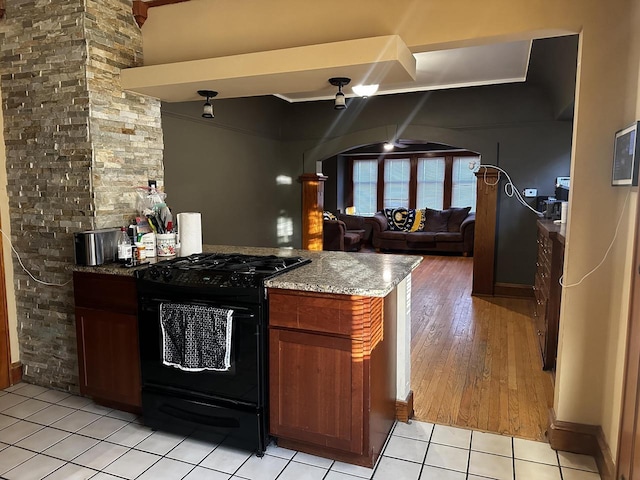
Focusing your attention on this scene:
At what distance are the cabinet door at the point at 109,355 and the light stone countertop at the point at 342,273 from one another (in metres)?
0.28

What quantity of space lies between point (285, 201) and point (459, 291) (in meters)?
2.71

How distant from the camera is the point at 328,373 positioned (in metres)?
2.07

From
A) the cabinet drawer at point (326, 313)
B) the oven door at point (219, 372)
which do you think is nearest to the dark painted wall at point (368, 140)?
the oven door at point (219, 372)

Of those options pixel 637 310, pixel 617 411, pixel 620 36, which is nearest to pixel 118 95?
pixel 620 36

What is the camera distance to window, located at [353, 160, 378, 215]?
447 inches

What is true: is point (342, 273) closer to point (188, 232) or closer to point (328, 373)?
point (328, 373)

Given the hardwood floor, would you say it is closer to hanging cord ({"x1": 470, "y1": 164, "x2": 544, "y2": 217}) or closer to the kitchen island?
the kitchen island

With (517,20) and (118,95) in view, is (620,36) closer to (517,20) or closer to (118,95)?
(517,20)

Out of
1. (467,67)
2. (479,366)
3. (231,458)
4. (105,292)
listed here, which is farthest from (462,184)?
(231,458)

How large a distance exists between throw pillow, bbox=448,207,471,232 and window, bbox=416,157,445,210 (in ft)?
3.43

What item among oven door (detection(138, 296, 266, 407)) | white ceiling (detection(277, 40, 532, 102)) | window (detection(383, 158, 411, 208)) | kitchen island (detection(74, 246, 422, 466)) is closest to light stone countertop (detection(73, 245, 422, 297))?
kitchen island (detection(74, 246, 422, 466))

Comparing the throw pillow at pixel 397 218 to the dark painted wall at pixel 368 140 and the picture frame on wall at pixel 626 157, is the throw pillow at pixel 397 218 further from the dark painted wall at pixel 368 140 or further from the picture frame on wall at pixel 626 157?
the picture frame on wall at pixel 626 157

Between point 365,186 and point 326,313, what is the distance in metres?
9.65

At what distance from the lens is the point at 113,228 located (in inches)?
109
